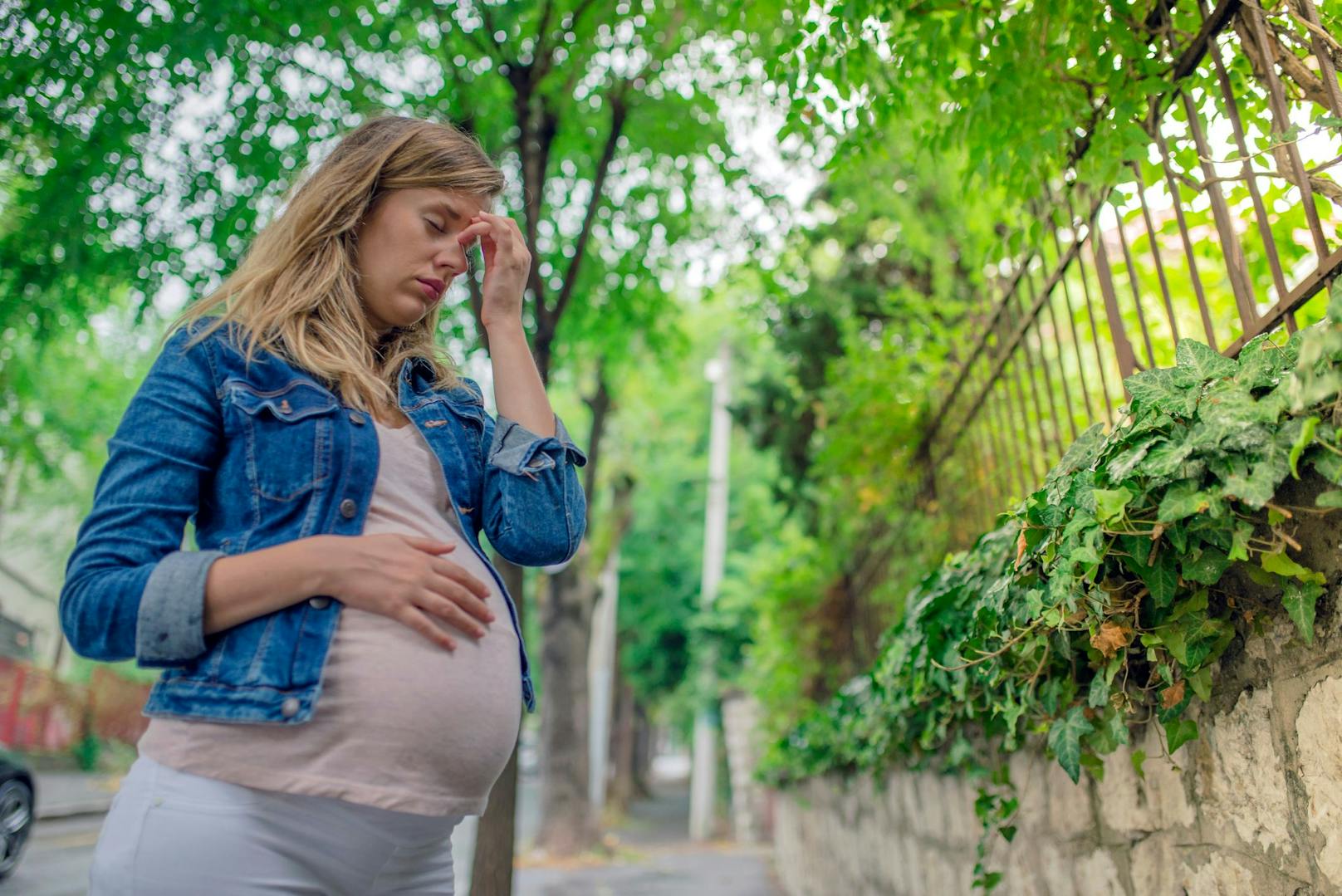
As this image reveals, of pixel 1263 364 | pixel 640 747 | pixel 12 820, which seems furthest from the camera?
pixel 640 747

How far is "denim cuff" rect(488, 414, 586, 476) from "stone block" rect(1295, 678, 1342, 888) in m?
1.22

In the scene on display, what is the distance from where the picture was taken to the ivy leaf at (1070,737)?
2.00 meters

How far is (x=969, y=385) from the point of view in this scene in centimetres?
441

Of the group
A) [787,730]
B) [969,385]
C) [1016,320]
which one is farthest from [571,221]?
[787,730]

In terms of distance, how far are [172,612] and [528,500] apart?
562 millimetres

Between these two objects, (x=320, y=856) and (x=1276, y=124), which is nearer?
(x=320, y=856)

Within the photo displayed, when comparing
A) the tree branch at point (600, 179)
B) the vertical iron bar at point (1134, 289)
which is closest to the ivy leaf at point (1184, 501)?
the vertical iron bar at point (1134, 289)

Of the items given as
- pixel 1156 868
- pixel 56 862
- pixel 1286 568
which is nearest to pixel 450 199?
pixel 1286 568

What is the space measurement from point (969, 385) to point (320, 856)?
3706 millimetres

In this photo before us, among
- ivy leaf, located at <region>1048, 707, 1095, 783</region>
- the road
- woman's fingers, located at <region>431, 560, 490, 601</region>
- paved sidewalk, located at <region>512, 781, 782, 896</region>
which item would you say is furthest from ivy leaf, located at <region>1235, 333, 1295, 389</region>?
paved sidewalk, located at <region>512, 781, 782, 896</region>

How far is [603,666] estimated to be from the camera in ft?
71.5

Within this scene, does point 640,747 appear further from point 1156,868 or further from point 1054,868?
point 1156,868

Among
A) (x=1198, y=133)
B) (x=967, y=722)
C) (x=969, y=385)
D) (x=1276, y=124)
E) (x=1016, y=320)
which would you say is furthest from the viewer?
(x=969, y=385)

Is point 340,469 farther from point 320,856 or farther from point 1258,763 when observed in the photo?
point 1258,763
